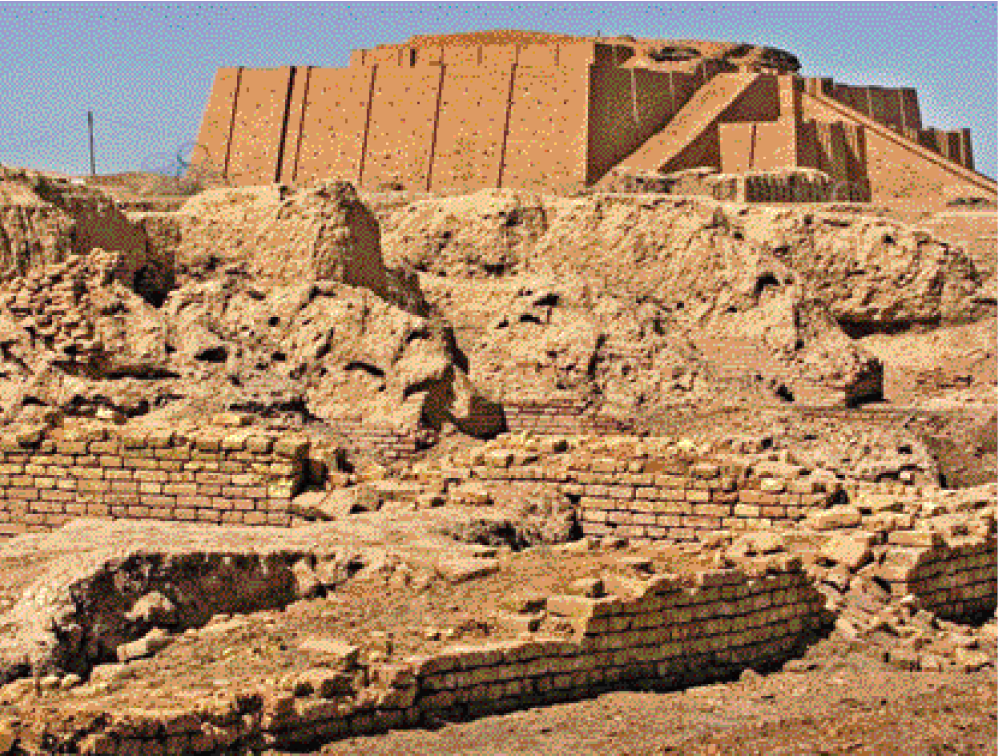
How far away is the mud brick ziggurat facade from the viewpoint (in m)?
40.0

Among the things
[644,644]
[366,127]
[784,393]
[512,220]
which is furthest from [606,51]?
[644,644]

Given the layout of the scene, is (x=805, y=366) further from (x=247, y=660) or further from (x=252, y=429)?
(x=247, y=660)

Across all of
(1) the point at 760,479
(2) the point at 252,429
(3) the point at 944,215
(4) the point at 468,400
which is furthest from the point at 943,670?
(3) the point at 944,215

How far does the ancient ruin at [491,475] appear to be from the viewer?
9.27 m

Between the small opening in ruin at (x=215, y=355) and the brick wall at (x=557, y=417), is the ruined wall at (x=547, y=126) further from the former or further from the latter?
the small opening in ruin at (x=215, y=355)

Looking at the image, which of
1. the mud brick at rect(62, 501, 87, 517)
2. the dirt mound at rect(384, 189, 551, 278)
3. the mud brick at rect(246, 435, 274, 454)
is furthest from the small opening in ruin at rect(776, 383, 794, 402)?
the mud brick at rect(62, 501, 87, 517)

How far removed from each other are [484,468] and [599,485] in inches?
32.6

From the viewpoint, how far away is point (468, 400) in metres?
17.3

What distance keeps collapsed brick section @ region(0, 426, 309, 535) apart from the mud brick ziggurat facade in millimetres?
25034

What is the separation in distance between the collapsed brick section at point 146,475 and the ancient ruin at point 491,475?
0.08 feet

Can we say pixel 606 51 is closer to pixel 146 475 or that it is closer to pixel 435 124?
pixel 435 124

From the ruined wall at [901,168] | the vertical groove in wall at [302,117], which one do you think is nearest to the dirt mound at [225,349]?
the vertical groove in wall at [302,117]

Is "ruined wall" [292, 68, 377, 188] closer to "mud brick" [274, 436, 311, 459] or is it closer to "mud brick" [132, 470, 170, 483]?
"mud brick" [132, 470, 170, 483]

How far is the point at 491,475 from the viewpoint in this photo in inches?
544
